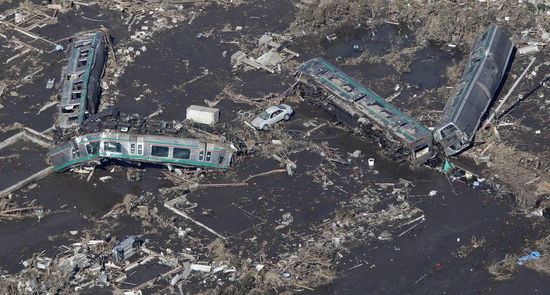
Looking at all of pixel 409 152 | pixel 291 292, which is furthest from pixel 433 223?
pixel 291 292

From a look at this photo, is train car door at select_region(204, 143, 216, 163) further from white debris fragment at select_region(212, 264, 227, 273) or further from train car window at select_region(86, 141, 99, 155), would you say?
white debris fragment at select_region(212, 264, 227, 273)

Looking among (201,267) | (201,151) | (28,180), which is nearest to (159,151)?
(201,151)

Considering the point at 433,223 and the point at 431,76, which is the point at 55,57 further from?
the point at 433,223

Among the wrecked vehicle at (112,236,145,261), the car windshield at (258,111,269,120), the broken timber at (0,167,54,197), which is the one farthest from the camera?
the car windshield at (258,111,269,120)

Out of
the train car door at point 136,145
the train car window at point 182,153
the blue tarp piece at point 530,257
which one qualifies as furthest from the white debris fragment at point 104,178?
the blue tarp piece at point 530,257

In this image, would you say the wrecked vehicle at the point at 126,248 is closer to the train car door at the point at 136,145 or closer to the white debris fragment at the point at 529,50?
the train car door at the point at 136,145

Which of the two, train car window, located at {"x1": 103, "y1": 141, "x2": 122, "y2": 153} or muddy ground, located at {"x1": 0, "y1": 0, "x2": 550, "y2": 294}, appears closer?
muddy ground, located at {"x1": 0, "y1": 0, "x2": 550, "y2": 294}

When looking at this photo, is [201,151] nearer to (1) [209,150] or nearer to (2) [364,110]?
(1) [209,150]

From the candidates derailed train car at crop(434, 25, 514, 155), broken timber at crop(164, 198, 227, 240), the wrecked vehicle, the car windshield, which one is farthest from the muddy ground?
derailed train car at crop(434, 25, 514, 155)
